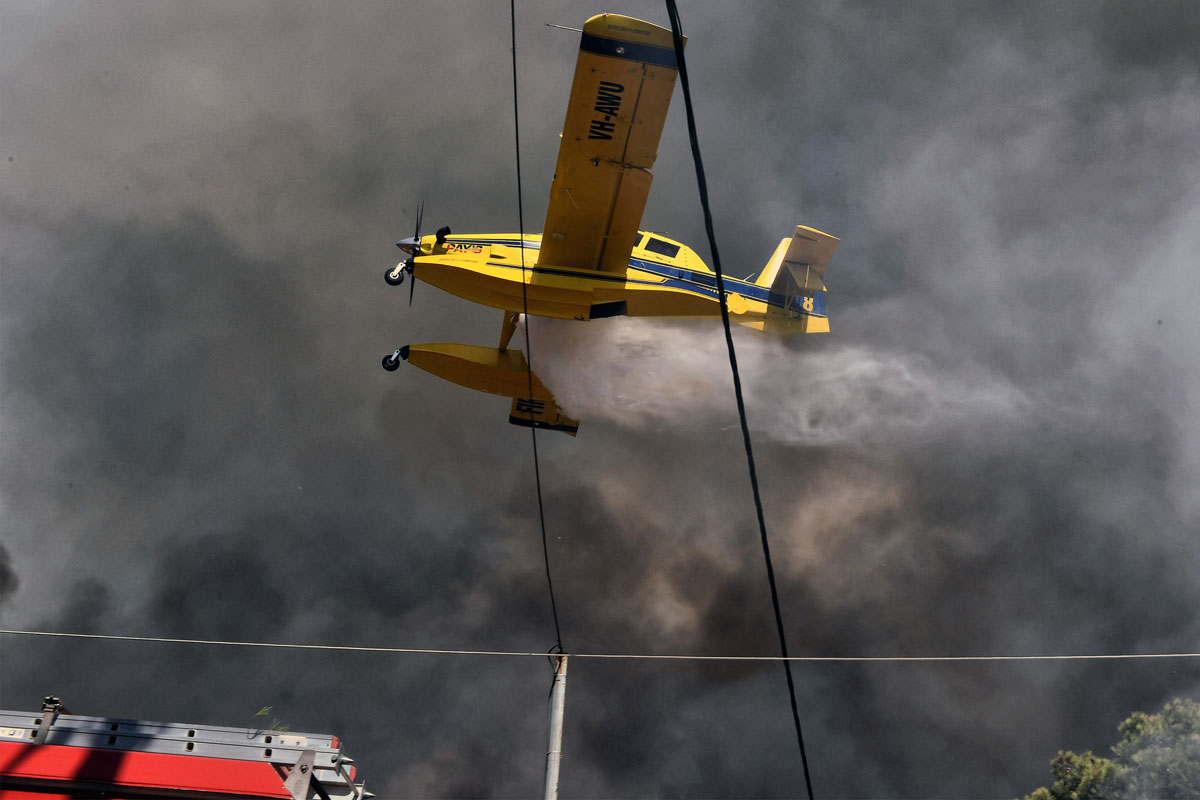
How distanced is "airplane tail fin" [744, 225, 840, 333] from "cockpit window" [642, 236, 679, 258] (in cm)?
355

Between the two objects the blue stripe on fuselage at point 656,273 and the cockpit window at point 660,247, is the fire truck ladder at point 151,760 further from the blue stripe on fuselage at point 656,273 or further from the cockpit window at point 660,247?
the cockpit window at point 660,247

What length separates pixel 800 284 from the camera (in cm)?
2681

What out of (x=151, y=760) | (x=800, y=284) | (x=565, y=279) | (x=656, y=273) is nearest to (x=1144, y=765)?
(x=800, y=284)

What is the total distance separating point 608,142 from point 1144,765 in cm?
2382

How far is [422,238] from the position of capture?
2395 centimetres

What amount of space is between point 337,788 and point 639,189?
15028 mm

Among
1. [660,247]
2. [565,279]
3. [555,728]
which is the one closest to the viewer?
[555,728]

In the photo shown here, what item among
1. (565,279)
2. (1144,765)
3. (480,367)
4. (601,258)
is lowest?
(1144,765)

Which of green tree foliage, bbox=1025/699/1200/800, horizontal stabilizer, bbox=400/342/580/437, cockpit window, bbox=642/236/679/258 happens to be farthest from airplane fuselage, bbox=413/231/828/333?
green tree foliage, bbox=1025/699/1200/800

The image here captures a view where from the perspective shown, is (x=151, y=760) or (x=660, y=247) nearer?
(x=151, y=760)

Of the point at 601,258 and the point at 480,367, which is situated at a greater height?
the point at 601,258

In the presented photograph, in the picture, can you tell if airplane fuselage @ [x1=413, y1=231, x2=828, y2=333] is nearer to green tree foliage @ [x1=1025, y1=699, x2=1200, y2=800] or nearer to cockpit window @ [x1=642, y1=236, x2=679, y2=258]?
cockpit window @ [x1=642, y1=236, x2=679, y2=258]

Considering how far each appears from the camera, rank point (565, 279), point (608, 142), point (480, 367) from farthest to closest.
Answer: point (480, 367), point (565, 279), point (608, 142)

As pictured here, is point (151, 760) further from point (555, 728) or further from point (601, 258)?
point (601, 258)
